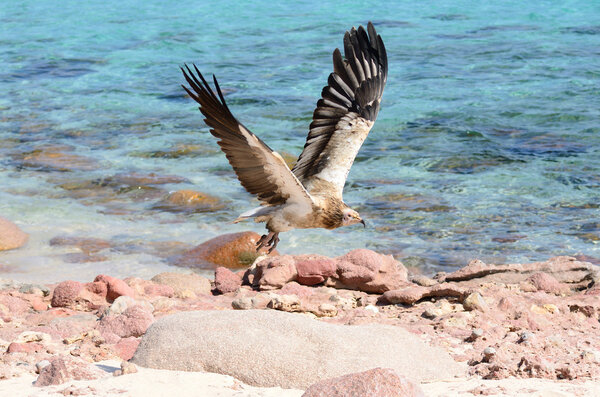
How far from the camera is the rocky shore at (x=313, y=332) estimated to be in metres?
4.50

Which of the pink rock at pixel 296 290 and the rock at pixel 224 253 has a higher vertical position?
the pink rock at pixel 296 290

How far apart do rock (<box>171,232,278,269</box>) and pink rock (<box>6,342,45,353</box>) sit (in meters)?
3.74

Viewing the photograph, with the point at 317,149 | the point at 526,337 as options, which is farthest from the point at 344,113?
the point at 526,337

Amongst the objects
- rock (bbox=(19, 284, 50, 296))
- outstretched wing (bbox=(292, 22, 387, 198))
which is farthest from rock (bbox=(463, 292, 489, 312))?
rock (bbox=(19, 284, 50, 296))

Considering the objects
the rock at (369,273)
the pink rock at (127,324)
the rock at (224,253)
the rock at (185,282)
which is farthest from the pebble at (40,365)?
the rock at (224,253)

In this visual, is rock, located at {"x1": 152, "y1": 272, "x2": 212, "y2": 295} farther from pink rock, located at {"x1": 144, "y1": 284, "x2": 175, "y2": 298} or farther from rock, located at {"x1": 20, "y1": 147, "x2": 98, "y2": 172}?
rock, located at {"x1": 20, "y1": 147, "x2": 98, "y2": 172}

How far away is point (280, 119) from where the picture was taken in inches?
625

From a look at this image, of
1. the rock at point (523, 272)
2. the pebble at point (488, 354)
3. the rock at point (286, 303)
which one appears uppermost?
the pebble at point (488, 354)

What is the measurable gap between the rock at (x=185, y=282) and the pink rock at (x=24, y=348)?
219cm

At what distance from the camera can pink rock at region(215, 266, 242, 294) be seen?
24.9ft

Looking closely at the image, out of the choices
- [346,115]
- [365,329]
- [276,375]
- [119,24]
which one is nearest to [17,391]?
[276,375]

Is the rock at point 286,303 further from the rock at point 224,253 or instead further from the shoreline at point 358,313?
the rock at point 224,253

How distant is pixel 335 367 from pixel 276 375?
0.35 m

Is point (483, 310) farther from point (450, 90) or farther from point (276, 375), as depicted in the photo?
point (450, 90)
